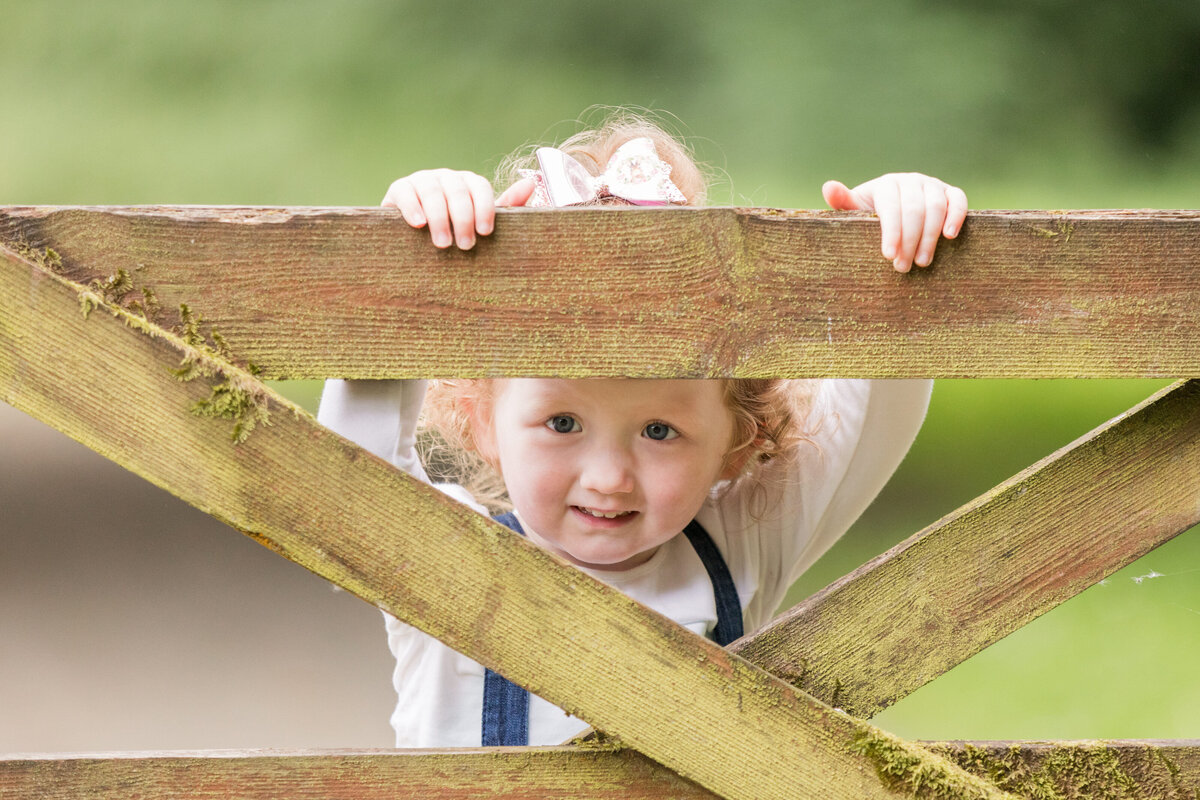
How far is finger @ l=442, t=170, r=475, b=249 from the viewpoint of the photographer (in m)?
0.60

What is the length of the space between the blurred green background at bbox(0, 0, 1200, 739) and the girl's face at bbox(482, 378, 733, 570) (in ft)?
9.78

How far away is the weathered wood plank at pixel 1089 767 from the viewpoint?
2.32 feet

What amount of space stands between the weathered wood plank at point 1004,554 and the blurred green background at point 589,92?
3164 mm

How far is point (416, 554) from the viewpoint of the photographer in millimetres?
624

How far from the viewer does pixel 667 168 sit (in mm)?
1029

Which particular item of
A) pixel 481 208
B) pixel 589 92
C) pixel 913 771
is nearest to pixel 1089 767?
pixel 913 771

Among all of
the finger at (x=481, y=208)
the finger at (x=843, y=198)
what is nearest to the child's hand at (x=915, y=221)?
the finger at (x=843, y=198)

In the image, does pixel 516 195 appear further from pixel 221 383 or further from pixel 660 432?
pixel 221 383

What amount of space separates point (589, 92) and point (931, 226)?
3.71 m

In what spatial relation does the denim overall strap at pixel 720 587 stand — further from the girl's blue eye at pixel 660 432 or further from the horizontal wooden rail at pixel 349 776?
the horizontal wooden rail at pixel 349 776

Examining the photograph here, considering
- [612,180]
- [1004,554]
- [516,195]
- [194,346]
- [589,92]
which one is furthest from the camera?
[589,92]

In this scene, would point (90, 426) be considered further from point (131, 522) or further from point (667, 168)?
point (131, 522)

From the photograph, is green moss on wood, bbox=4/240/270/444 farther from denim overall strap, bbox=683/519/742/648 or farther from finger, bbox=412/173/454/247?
denim overall strap, bbox=683/519/742/648

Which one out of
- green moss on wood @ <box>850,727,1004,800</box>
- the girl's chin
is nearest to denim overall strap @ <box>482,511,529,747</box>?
the girl's chin
